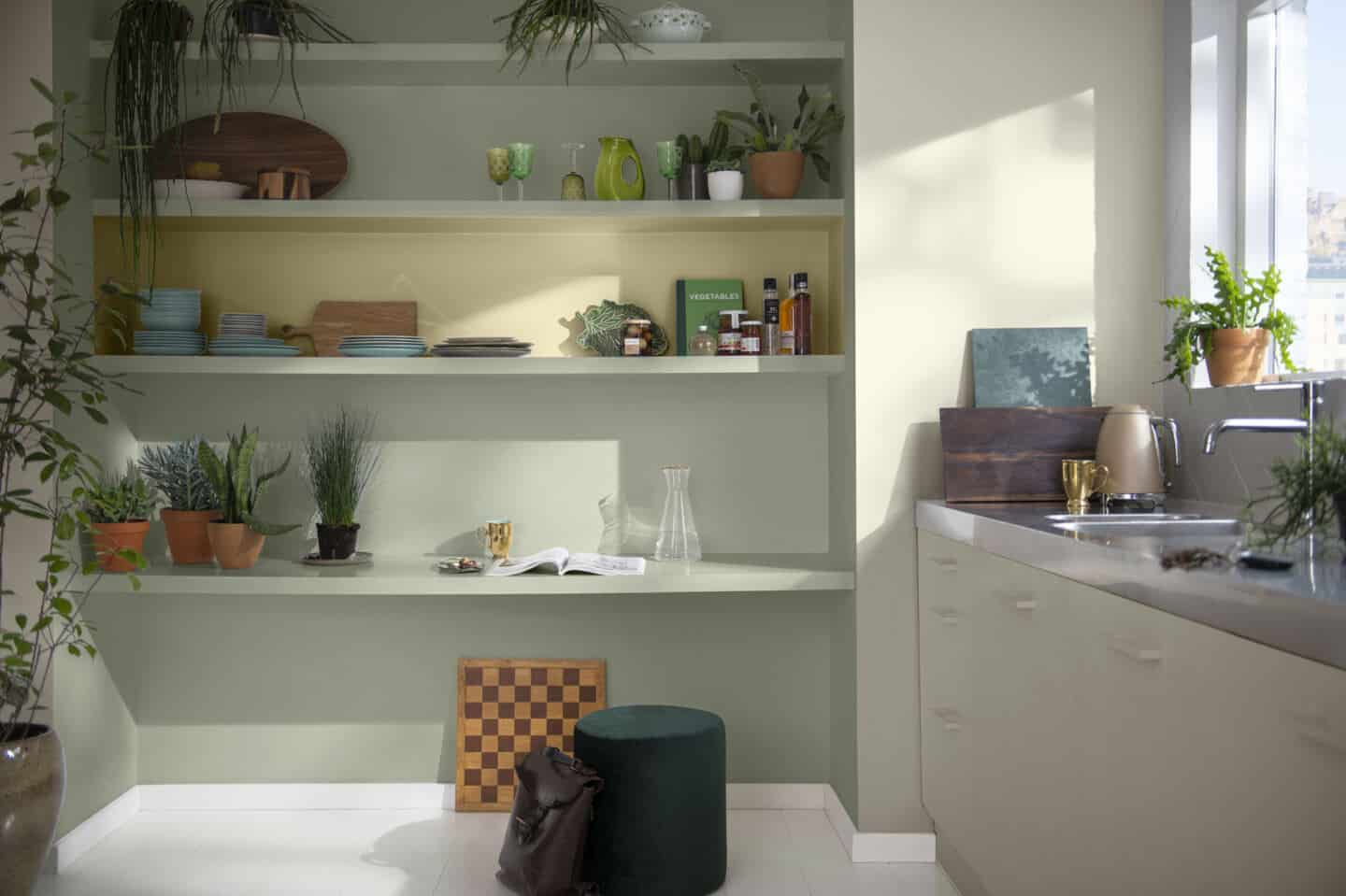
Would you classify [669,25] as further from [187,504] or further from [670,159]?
[187,504]

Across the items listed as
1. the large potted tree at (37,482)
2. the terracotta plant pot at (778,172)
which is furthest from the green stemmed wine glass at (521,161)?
the large potted tree at (37,482)

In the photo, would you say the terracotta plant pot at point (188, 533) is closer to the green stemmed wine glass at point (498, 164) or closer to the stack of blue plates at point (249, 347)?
the stack of blue plates at point (249, 347)

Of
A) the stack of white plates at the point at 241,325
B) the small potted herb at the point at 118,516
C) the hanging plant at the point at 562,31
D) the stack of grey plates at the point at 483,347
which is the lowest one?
the small potted herb at the point at 118,516

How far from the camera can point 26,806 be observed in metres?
2.53

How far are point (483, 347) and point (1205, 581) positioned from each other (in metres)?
2.15

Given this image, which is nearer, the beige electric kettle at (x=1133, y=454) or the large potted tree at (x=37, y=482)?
the large potted tree at (x=37, y=482)

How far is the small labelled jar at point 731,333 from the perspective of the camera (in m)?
3.27

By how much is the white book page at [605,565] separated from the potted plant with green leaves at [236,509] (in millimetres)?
819

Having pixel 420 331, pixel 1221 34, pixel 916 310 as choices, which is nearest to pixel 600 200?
pixel 420 331

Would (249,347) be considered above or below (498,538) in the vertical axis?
above

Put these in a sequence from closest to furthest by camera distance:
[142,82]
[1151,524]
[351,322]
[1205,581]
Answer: [1205,581] → [1151,524] → [142,82] → [351,322]

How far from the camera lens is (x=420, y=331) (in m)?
3.51

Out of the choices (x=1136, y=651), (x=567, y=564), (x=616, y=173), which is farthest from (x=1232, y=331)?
(x=567, y=564)

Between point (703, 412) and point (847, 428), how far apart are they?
0.56 meters
